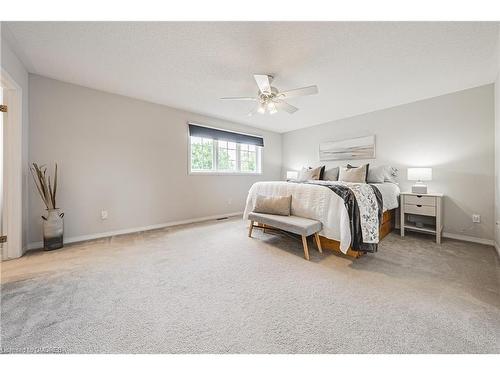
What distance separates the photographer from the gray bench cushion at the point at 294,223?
2.14m

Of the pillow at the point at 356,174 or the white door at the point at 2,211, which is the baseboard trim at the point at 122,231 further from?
the pillow at the point at 356,174

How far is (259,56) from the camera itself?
199 cm

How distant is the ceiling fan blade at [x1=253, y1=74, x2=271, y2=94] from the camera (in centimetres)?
204

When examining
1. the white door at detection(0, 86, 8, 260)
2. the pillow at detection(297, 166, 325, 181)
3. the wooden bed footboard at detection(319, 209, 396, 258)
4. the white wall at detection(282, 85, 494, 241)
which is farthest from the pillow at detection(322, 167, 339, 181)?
the white door at detection(0, 86, 8, 260)

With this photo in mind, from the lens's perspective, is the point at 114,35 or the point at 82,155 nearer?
the point at 114,35

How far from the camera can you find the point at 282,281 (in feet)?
5.58

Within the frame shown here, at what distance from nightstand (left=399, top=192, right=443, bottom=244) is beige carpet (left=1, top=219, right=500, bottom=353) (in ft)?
1.45

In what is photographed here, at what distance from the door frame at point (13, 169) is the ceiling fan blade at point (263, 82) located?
2.59 metres

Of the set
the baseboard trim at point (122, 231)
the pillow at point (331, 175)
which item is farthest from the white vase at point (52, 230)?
the pillow at point (331, 175)

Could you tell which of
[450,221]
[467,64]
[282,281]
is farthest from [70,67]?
[450,221]

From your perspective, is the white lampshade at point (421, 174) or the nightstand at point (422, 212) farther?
the white lampshade at point (421, 174)

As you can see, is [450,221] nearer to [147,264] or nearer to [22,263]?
[147,264]

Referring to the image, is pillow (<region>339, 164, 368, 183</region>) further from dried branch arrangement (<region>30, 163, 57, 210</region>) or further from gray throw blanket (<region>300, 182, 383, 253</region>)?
dried branch arrangement (<region>30, 163, 57, 210</region>)
